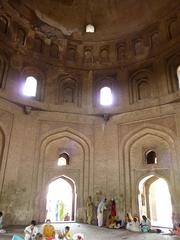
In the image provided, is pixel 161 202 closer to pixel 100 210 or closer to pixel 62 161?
pixel 100 210

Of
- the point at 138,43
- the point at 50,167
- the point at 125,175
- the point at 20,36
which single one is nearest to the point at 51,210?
the point at 50,167

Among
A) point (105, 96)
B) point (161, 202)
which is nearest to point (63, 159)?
point (105, 96)

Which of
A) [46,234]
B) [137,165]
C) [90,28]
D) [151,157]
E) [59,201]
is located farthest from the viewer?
[90,28]

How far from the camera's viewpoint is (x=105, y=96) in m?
15.6

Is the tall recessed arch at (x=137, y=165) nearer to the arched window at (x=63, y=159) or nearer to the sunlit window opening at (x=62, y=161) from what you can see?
the arched window at (x=63, y=159)

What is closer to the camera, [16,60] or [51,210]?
[16,60]

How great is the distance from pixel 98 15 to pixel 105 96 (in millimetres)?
6336

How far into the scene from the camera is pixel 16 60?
14.8 meters

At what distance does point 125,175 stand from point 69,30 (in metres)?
10.1

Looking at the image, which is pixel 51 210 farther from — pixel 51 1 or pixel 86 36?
pixel 51 1

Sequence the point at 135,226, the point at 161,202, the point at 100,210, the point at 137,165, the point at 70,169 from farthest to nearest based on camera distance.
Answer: the point at 161,202, the point at 70,169, the point at 137,165, the point at 100,210, the point at 135,226

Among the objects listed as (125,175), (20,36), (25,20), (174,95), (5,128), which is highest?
(25,20)

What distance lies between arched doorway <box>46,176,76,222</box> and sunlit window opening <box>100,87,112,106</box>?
5.00 meters

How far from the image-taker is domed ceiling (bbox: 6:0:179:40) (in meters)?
16.0
